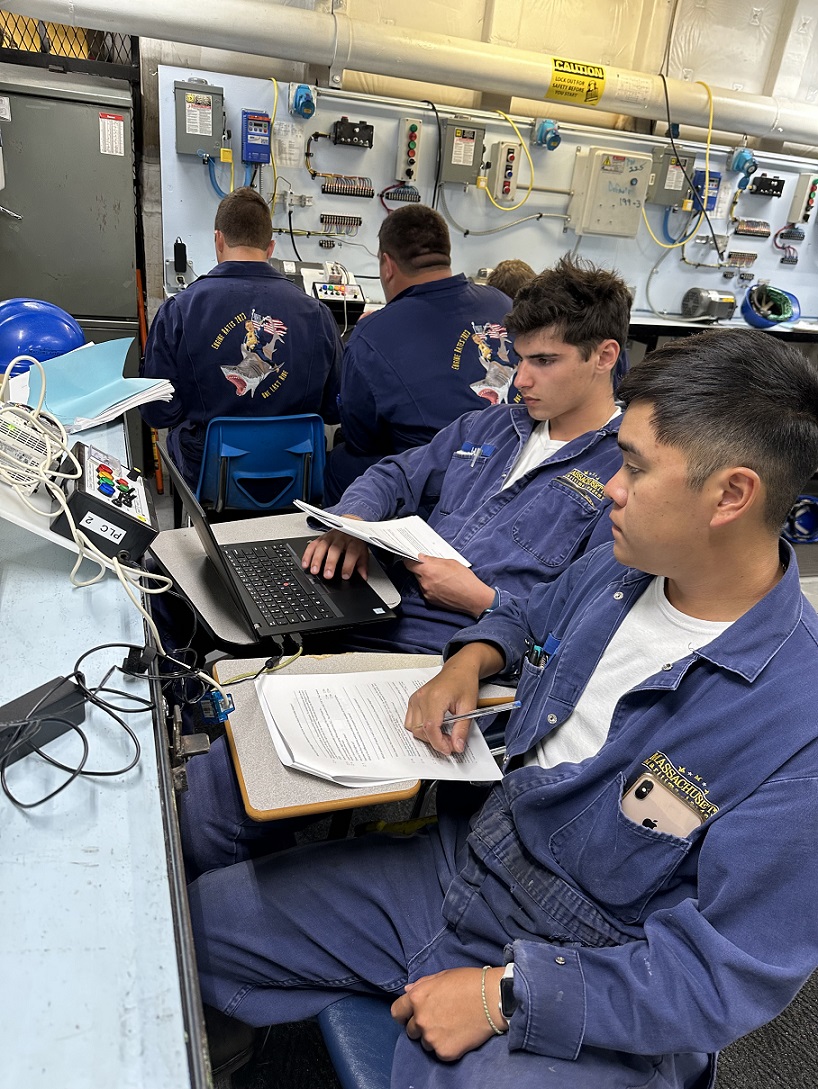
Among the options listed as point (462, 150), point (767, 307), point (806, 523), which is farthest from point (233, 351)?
point (767, 307)

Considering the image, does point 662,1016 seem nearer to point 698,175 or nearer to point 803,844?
point 803,844

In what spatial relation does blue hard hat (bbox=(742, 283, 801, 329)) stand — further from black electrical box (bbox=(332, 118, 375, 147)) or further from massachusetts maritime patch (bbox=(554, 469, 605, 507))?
massachusetts maritime patch (bbox=(554, 469, 605, 507))

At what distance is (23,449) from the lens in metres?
1.27

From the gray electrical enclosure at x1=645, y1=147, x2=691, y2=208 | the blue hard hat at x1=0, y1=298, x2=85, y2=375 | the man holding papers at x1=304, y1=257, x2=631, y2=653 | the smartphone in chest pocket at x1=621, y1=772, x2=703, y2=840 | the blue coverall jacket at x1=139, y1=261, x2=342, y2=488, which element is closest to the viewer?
the smartphone in chest pocket at x1=621, y1=772, x2=703, y2=840

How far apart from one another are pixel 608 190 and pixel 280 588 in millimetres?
3887

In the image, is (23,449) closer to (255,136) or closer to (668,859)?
(668,859)

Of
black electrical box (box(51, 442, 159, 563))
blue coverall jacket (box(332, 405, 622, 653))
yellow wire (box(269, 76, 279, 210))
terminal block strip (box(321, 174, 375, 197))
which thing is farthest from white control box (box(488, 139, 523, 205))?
black electrical box (box(51, 442, 159, 563))

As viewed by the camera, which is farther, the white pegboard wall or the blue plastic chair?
the white pegboard wall

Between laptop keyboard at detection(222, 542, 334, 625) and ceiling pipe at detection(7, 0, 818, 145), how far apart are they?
2757mm

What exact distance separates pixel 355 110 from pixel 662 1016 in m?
4.15

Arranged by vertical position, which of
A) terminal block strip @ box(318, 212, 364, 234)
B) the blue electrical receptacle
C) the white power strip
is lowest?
the white power strip

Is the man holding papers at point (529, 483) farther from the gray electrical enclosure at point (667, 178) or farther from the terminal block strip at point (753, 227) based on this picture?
the terminal block strip at point (753, 227)

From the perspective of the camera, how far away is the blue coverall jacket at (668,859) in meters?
0.78

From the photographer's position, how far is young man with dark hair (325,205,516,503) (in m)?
2.26
